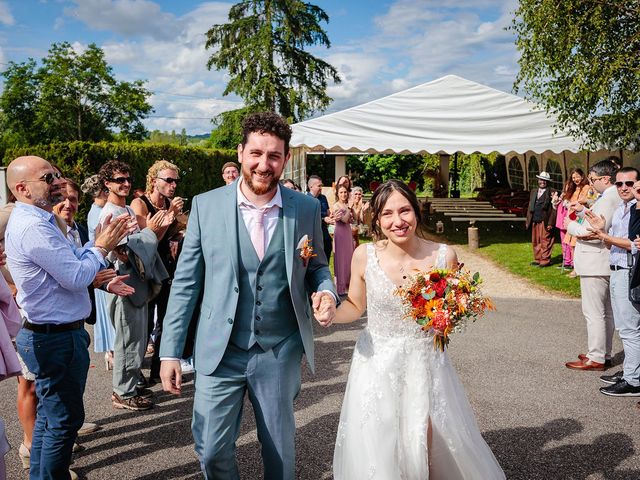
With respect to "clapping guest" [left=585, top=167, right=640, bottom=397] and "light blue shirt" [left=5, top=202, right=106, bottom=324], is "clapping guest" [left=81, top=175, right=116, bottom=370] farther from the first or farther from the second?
"clapping guest" [left=585, top=167, right=640, bottom=397]

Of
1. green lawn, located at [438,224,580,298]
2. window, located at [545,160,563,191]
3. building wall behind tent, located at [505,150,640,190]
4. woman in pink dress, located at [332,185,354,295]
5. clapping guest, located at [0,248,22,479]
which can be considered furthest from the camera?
window, located at [545,160,563,191]

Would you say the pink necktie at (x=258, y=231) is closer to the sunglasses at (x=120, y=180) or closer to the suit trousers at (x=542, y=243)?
the sunglasses at (x=120, y=180)

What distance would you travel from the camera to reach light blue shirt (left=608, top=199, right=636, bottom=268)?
18.0ft

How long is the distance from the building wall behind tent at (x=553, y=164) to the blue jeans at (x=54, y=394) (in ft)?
47.6

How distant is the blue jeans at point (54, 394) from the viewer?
10.9ft

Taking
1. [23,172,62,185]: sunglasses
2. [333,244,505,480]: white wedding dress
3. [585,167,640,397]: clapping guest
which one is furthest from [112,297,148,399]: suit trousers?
[585,167,640,397]: clapping guest

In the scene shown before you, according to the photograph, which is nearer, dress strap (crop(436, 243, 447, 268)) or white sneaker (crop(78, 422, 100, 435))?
dress strap (crop(436, 243, 447, 268))

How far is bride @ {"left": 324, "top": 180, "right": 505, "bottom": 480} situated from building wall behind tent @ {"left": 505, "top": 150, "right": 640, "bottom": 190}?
13.0m

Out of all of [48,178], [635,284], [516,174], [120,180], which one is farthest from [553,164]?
[48,178]

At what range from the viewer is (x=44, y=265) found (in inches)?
127

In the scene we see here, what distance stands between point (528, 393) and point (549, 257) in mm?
8506

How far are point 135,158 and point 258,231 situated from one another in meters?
18.8

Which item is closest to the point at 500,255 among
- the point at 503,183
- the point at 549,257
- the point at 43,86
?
the point at 549,257

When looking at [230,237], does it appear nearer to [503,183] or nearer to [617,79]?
[617,79]
